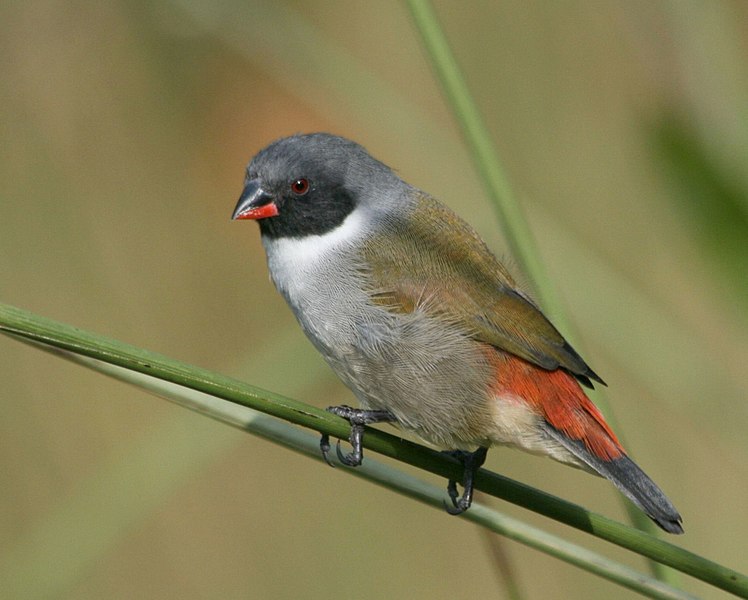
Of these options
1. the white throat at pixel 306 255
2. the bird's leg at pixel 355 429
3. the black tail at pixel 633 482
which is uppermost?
the white throat at pixel 306 255

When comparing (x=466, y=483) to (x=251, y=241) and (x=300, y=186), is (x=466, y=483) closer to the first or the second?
(x=300, y=186)

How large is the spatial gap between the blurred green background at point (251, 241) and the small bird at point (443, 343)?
20.3 inches

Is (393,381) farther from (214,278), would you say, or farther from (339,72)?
(214,278)

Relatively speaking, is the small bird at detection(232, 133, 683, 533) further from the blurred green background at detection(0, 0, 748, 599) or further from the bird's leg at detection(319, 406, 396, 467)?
the blurred green background at detection(0, 0, 748, 599)

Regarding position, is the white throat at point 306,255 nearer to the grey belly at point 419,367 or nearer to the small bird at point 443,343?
the small bird at point 443,343

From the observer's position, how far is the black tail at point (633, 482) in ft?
7.05

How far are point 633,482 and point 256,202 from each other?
4.12 ft

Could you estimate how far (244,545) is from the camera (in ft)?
14.5

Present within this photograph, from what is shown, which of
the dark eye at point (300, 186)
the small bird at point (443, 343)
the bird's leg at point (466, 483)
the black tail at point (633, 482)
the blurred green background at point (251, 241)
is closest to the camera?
the black tail at point (633, 482)

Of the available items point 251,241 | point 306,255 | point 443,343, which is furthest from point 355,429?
point 251,241

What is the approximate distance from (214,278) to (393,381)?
2.68 m

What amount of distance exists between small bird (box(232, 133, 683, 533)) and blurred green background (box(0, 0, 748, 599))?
20.3 inches

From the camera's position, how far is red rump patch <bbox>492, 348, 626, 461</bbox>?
2.40 m

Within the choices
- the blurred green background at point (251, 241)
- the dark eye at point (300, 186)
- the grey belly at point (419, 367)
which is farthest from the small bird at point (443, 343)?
the blurred green background at point (251, 241)
